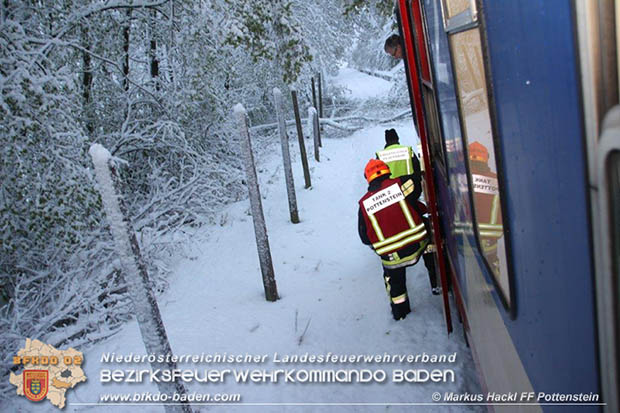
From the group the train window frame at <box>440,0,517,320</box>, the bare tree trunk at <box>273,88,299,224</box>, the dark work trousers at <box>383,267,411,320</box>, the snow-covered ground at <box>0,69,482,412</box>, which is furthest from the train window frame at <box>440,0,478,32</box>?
the bare tree trunk at <box>273,88,299,224</box>

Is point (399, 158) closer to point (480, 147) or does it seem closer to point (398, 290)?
point (398, 290)

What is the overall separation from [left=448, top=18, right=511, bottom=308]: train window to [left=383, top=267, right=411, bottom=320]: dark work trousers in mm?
2317

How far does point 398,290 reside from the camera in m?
4.01

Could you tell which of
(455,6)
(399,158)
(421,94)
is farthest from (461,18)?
(399,158)

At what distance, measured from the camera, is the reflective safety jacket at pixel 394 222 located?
12.4 ft

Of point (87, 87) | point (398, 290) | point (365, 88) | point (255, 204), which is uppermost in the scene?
point (87, 87)

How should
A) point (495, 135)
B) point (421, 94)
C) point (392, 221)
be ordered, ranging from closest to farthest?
point (495, 135) → point (421, 94) → point (392, 221)

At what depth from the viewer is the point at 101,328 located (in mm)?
4883

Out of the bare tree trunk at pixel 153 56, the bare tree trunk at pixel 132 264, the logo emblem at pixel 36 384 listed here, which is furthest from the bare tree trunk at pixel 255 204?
the bare tree trunk at pixel 153 56

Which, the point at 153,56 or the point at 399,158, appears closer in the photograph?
the point at 399,158

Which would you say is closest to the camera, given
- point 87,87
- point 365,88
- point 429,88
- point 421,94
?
point 421,94

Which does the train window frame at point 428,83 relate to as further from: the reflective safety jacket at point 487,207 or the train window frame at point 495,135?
the train window frame at point 495,135

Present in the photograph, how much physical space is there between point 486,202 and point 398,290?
8.77 ft

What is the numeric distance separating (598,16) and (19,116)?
4.72m
